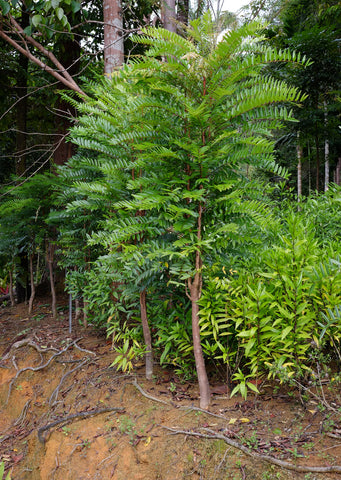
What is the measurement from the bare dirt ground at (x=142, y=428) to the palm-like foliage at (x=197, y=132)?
34cm

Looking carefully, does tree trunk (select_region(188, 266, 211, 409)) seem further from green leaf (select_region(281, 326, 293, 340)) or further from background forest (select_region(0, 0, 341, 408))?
green leaf (select_region(281, 326, 293, 340))

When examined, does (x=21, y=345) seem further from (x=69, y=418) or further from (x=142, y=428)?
(x=142, y=428)

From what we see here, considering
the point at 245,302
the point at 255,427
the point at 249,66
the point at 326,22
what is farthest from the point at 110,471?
the point at 326,22

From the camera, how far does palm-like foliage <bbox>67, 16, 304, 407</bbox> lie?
234 cm

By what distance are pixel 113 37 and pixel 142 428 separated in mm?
4512

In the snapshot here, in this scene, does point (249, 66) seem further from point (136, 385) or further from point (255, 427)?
point (136, 385)

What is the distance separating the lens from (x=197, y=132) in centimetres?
262

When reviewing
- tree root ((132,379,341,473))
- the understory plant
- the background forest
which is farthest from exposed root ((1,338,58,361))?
the understory plant

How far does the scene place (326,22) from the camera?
→ 28.7 ft

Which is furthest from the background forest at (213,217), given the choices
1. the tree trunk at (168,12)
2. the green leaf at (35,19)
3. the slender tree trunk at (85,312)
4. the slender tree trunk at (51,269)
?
the tree trunk at (168,12)

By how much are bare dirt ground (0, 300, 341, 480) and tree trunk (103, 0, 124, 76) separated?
3552 millimetres

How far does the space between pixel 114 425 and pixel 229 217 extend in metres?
1.92

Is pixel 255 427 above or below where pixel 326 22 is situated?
below

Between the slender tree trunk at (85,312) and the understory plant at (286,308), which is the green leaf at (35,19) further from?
the understory plant at (286,308)
